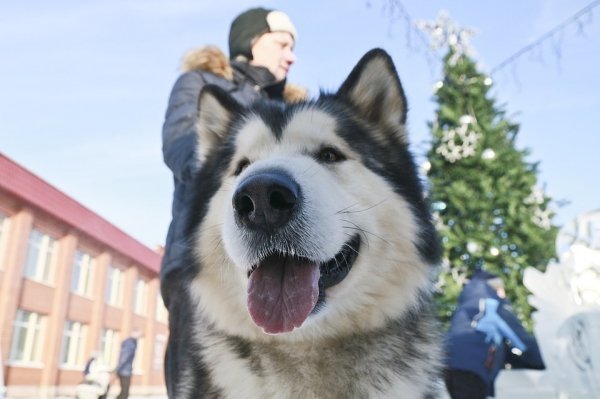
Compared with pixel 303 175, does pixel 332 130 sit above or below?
above

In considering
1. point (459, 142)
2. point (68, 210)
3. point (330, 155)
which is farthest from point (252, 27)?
point (459, 142)

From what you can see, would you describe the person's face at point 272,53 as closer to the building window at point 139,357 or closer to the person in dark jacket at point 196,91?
the person in dark jacket at point 196,91

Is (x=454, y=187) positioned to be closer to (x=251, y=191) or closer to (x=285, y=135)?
(x=285, y=135)

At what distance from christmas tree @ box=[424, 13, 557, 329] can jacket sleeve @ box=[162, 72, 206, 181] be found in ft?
24.0

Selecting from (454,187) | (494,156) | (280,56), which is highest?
(494,156)

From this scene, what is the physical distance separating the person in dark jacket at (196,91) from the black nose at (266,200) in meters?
0.66

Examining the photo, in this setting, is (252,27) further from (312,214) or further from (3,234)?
(3,234)

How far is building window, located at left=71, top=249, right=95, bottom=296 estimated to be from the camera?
396 inches

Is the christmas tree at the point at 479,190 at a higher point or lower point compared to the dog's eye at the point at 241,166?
higher

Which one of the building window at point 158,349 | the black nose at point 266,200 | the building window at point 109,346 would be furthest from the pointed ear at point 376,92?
the building window at point 158,349

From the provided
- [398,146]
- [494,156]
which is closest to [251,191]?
[398,146]

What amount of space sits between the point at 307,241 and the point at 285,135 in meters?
0.63

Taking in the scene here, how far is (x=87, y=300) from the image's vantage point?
11430mm

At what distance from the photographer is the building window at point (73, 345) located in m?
9.86
